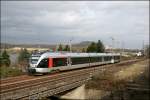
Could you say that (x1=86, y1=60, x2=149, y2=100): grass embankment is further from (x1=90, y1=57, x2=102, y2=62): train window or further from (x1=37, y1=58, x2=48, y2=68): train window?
(x1=90, y1=57, x2=102, y2=62): train window

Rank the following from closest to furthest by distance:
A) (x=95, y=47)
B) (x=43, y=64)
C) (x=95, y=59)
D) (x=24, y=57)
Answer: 1. (x=43, y=64)
2. (x=24, y=57)
3. (x=95, y=59)
4. (x=95, y=47)

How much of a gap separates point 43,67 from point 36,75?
1527 mm

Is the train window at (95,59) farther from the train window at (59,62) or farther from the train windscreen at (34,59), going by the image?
the train windscreen at (34,59)

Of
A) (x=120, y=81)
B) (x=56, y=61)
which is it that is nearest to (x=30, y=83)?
(x=56, y=61)

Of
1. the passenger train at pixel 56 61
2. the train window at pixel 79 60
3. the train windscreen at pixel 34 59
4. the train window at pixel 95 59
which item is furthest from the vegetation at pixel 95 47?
the train windscreen at pixel 34 59

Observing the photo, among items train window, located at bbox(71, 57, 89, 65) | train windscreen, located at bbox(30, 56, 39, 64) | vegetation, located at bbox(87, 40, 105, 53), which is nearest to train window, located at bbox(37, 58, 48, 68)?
train windscreen, located at bbox(30, 56, 39, 64)

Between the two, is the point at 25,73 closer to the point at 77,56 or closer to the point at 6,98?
the point at 77,56

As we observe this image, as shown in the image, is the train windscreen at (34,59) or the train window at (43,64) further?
the train windscreen at (34,59)

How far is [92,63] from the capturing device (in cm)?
5250

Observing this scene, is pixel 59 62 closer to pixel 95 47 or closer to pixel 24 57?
pixel 24 57

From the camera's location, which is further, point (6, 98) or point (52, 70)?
point (52, 70)

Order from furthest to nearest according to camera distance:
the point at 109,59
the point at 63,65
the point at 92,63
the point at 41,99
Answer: the point at 109,59
the point at 92,63
the point at 63,65
the point at 41,99

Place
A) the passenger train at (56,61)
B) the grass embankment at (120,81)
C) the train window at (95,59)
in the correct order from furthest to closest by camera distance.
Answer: the train window at (95,59) < the passenger train at (56,61) < the grass embankment at (120,81)

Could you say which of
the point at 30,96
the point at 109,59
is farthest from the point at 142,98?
the point at 109,59
